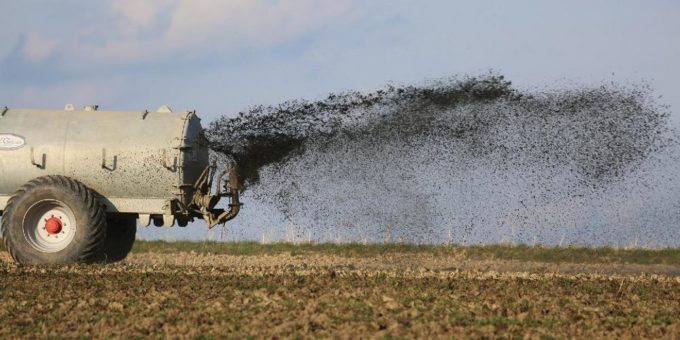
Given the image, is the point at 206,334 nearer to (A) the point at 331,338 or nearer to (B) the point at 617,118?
(A) the point at 331,338

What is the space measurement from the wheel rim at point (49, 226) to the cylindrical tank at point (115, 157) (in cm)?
74

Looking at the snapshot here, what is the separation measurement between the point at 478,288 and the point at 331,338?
535 centimetres

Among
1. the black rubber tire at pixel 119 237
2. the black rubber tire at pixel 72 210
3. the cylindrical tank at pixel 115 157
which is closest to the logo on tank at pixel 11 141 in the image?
the cylindrical tank at pixel 115 157

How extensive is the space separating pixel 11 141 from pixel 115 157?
7.78ft

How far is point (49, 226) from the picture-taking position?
2041cm

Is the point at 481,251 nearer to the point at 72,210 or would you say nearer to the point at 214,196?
the point at 214,196

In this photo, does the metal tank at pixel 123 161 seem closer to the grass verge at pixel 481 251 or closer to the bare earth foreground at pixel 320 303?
the bare earth foreground at pixel 320 303

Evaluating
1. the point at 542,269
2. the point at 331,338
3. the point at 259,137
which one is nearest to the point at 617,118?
the point at 542,269

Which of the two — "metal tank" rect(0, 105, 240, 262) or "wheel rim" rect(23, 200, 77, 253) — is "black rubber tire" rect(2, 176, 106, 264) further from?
"metal tank" rect(0, 105, 240, 262)

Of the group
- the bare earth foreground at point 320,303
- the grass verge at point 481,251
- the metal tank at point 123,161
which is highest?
the metal tank at point 123,161

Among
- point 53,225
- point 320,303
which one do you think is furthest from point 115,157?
point 320,303

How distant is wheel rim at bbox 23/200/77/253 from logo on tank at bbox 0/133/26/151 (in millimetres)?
1465

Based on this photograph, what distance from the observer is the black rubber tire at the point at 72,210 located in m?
20.1

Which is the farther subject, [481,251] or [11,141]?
[481,251]
